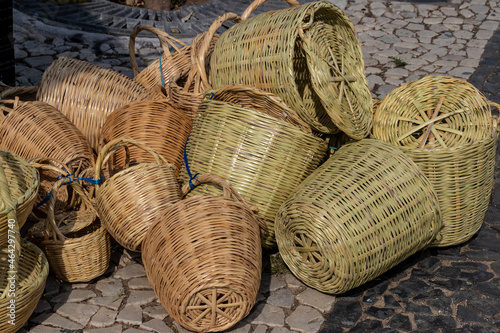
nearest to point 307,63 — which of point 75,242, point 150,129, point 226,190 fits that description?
point 226,190

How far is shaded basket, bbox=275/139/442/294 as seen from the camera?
3.59 metres

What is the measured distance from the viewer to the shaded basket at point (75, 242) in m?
3.79

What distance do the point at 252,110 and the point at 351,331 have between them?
146cm

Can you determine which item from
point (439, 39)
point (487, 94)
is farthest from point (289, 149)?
point (439, 39)

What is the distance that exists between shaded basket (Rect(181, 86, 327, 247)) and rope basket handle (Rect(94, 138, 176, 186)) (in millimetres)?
255

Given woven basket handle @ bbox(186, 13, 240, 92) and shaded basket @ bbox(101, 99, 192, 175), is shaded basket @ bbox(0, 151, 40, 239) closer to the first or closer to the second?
shaded basket @ bbox(101, 99, 192, 175)

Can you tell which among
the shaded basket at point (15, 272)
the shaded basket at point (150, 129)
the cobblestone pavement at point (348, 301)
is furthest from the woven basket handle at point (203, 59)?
the shaded basket at point (15, 272)

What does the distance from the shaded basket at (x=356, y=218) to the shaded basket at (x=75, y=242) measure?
3.71ft

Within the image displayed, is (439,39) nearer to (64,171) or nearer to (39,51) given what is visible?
(39,51)

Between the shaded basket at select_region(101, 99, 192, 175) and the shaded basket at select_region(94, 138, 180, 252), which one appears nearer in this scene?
the shaded basket at select_region(94, 138, 180, 252)

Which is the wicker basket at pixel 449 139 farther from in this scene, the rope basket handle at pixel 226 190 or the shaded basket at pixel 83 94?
the shaded basket at pixel 83 94

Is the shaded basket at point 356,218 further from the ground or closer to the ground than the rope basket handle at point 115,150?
closer to the ground

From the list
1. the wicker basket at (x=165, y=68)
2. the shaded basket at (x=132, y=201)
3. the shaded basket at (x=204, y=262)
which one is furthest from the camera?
the wicker basket at (x=165, y=68)

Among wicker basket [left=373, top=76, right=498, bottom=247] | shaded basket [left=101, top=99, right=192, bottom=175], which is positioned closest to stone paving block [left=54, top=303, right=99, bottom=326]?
shaded basket [left=101, top=99, right=192, bottom=175]
